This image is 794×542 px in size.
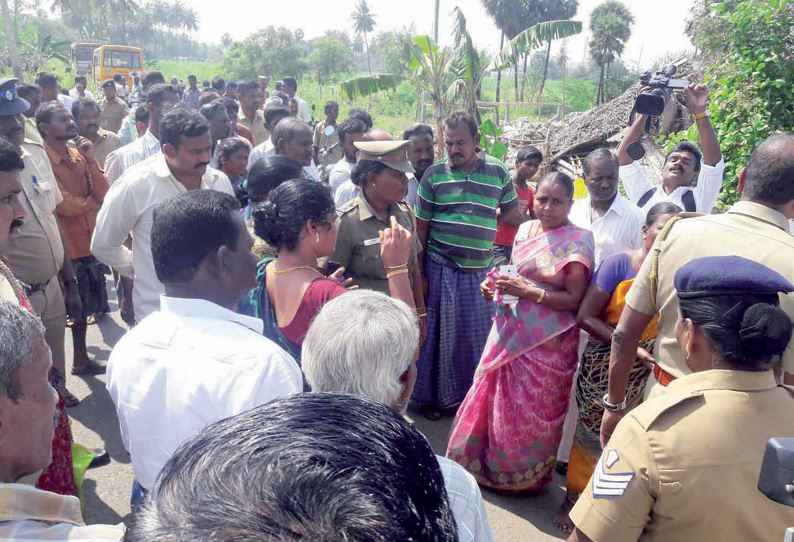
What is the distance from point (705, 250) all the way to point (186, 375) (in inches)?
65.4

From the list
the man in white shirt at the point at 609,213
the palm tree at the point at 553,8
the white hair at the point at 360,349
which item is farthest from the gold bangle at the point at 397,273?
the palm tree at the point at 553,8

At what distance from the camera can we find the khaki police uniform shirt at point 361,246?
125 inches

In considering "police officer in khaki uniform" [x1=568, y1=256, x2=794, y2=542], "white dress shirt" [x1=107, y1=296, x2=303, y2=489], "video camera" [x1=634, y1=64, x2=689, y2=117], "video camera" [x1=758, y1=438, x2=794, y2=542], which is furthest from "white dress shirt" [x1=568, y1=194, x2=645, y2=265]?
"video camera" [x1=758, y1=438, x2=794, y2=542]

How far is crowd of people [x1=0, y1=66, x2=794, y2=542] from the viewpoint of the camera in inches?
29.9

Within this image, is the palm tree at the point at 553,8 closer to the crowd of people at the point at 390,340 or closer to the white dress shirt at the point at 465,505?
the crowd of people at the point at 390,340

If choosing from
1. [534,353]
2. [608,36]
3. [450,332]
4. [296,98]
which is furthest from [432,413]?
[608,36]

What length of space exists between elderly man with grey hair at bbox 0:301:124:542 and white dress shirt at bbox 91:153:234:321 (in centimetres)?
171

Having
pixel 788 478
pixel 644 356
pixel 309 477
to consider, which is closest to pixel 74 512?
pixel 309 477

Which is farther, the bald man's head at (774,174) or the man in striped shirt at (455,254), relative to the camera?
the man in striped shirt at (455,254)

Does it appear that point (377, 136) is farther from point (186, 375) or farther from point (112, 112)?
point (112, 112)

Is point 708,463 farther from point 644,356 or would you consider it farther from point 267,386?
point 644,356

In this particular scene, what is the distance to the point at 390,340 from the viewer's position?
1.60 m

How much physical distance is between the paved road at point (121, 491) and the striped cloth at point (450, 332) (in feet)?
0.73

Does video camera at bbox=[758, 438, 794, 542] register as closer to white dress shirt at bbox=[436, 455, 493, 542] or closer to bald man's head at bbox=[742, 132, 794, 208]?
white dress shirt at bbox=[436, 455, 493, 542]
